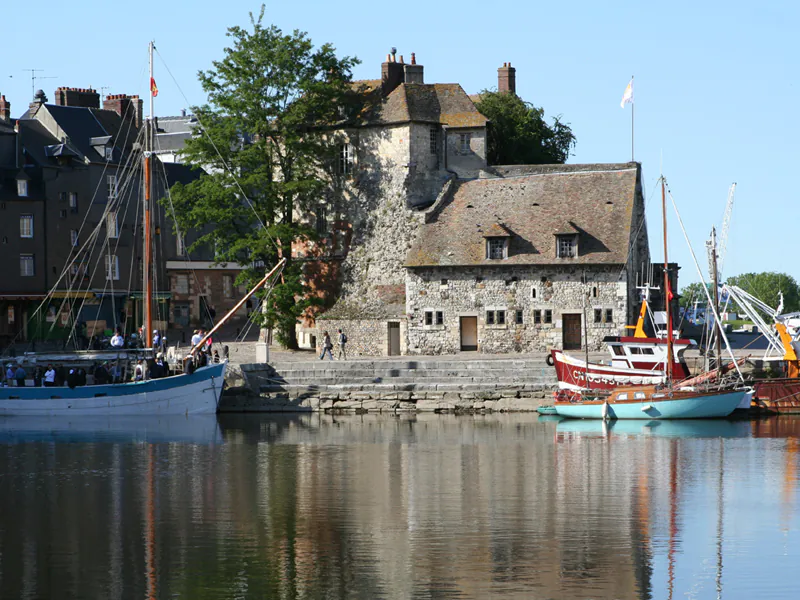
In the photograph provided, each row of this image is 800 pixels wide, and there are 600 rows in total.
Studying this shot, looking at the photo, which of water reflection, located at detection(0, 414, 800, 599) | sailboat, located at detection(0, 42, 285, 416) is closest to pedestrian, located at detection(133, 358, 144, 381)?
sailboat, located at detection(0, 42, 285, 416)

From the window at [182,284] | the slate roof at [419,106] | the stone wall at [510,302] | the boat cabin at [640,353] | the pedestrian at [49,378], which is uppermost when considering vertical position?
the slate roof at [419,106]

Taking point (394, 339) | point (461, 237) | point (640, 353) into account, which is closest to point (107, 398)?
point (394, 339)

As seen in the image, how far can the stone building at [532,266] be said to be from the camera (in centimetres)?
5903

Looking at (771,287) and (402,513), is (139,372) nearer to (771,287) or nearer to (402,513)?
(402,513)

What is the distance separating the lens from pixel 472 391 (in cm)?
5156

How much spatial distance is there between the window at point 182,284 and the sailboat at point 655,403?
37184mm

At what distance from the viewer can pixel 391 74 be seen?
6638cm

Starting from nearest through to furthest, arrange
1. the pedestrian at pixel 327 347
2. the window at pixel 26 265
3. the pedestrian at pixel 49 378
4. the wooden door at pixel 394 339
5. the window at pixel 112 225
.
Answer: the pedestrian at pixel 49 378 < the pedestrian at pixel 327 347 < the wooden door at pixel 394 339 < the window at pixel 26 265 < the window at pixel 112 225

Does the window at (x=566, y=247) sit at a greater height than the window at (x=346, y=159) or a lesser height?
lesser

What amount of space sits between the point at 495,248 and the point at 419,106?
28.3 feet

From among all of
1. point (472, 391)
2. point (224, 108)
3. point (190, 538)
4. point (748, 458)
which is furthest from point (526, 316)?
point (190, 538)

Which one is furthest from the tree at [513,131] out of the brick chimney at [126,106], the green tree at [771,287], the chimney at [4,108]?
the green tree at [771,287]

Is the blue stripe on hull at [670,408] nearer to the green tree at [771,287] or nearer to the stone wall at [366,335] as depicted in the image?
the stone wall at [366,335]

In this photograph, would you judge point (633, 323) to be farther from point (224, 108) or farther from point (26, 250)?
point (26, 250)
